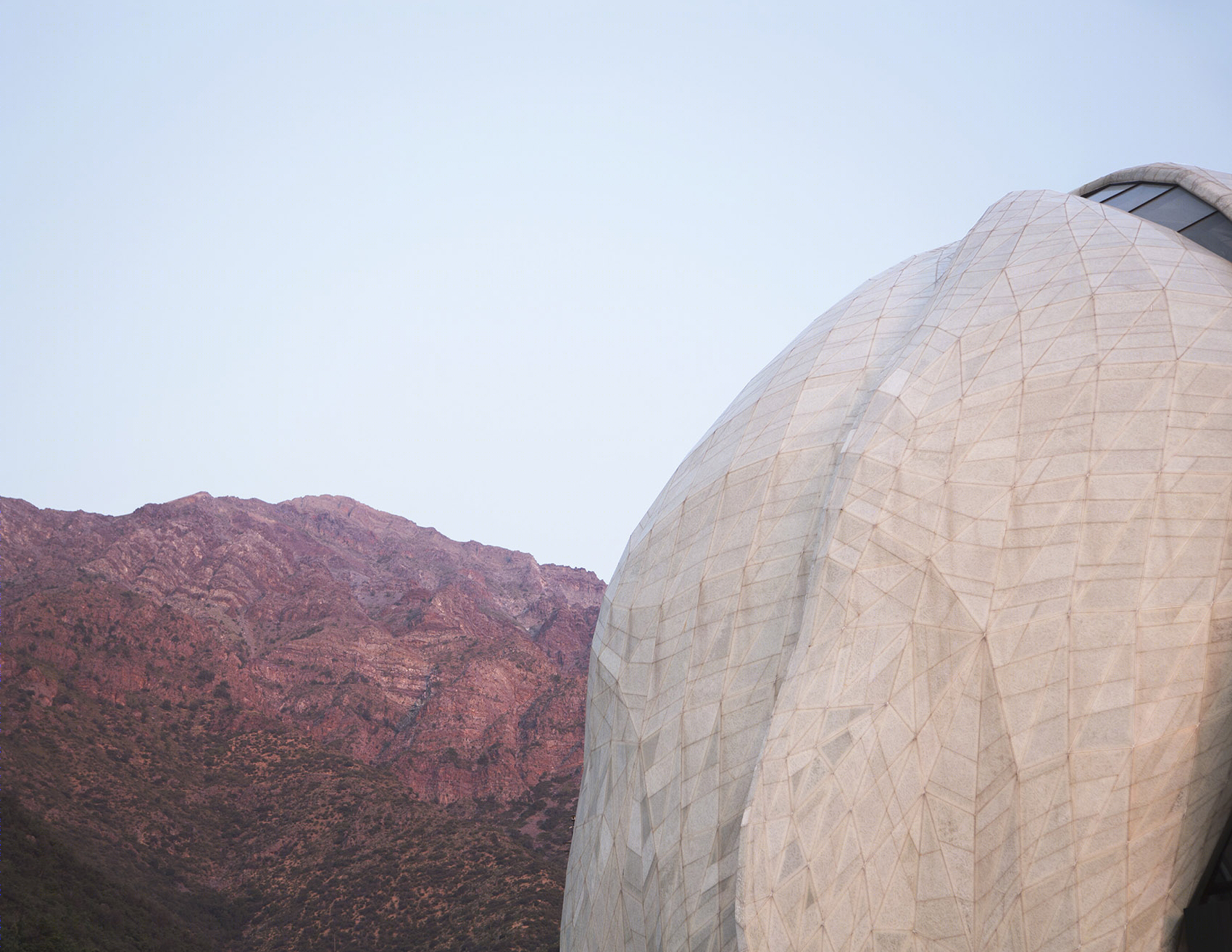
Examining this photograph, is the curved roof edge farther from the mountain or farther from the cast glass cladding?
the mountain

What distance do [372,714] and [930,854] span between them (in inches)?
3152

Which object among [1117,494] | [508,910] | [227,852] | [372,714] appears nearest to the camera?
[1117,494]

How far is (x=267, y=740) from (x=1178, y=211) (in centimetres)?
6979

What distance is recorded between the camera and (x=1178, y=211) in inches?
A: 673

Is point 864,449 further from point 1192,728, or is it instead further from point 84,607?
point 84,607

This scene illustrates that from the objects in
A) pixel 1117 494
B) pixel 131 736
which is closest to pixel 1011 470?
pixel 1117 494

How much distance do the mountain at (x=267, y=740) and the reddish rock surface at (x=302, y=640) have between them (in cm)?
27

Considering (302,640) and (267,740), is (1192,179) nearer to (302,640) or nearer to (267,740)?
(267,740)

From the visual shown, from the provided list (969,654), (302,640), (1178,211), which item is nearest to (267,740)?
(302,640)

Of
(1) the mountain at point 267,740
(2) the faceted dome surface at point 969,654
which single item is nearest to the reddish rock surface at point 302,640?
(1) the mountain at point 267,740

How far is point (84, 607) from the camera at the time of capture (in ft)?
251

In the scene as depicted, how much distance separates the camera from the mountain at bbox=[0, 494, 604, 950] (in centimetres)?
4956

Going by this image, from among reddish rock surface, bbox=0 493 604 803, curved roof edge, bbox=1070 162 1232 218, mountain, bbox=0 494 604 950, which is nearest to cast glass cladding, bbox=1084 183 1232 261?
curved roof edge, bbox=1070 162 1232 218

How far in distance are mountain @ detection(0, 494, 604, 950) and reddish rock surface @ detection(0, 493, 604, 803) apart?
0.87 ft
